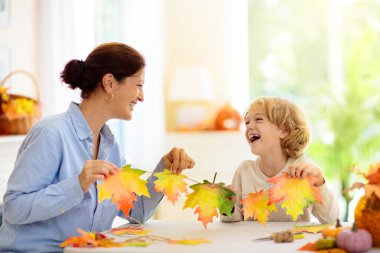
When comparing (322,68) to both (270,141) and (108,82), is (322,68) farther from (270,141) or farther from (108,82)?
(108,82)

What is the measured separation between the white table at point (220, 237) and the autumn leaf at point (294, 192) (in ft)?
0.33

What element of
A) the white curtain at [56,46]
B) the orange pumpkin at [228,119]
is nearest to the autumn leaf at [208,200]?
the white curtain at [56,46]

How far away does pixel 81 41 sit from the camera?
5102 mm

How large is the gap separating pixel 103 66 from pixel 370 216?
1.15 metres

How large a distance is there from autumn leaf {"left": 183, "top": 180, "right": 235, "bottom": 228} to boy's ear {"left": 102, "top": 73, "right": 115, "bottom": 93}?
552 millimetres

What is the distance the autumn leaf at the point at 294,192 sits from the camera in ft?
7.07

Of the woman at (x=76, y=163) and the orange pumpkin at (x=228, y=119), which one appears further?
the orange pumpkin at (x=228, y=119)

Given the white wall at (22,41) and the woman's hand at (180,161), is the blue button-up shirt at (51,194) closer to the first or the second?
the woman's hand at (180,161)

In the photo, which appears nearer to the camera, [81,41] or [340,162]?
[81,41]

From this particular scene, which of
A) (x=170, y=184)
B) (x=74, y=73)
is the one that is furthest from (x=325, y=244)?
(x=74, y=73)

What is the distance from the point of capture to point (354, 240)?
1.75 meters

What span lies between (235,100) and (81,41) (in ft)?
5.10

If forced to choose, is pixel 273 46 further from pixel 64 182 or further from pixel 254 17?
pixel 64 182

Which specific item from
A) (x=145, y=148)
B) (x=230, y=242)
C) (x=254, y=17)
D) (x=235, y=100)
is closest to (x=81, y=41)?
(x=145, y=148)
